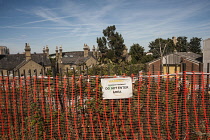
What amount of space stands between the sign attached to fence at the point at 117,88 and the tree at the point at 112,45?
4031 centimetres

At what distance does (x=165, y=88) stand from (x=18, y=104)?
4.25 meters

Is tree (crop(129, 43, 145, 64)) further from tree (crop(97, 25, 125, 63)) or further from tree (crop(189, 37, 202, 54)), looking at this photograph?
tree (crop(189, 37, 202, 54))

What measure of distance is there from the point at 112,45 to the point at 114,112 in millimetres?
42935

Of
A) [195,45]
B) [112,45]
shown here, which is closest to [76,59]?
[112,45]

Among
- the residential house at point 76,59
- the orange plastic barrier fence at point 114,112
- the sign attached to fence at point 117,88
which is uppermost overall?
the residential house at point 76,59

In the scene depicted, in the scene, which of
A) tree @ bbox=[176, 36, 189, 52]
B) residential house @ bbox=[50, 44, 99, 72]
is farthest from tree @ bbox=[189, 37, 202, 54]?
residential house @ bbox=[50, 44, 99, 72]

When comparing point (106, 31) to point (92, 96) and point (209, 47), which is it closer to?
point (209, 47)

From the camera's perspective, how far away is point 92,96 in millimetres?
3842

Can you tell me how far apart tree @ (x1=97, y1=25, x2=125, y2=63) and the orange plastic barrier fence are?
40072mm

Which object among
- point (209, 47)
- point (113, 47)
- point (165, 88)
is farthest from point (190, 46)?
point (165, 88)

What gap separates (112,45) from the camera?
45.7 meters

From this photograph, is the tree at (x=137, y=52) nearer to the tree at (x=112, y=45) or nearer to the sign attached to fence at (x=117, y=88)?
the tree at (x=112, y=45)

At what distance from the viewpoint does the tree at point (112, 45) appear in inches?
1758

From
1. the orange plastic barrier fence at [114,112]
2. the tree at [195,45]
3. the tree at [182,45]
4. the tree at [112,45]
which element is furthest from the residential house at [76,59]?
the tree at [195,45]
